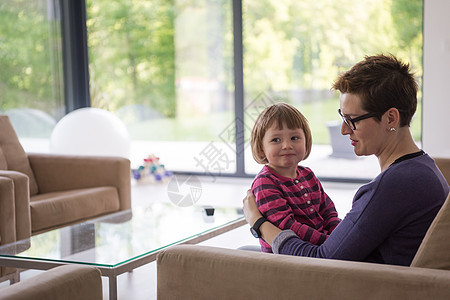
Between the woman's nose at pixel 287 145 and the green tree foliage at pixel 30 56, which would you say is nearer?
the woman's nose at pixel 287 145

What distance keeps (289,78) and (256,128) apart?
4.23 metres

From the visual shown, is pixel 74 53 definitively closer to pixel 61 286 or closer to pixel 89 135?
pixel 89 135

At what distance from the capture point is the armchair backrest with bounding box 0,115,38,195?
167 inches

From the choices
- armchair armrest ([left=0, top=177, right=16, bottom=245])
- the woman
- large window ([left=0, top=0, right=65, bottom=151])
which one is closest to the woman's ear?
the woman

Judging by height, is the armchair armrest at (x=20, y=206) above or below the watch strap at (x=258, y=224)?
below

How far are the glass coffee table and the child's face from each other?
880mm

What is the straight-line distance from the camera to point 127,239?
3238mm

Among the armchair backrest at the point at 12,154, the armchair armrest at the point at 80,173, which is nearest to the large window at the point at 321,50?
the armchair armrest at the point at 80,173

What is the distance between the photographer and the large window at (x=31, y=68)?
649 cm

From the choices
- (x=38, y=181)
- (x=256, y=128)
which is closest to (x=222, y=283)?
(x=256, y=128)

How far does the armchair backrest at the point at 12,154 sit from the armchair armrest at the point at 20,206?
0.71 meters

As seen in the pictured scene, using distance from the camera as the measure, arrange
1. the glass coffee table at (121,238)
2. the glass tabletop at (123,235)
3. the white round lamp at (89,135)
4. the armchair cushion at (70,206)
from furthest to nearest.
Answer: the white round lamp at (89,135), the armchair cushion at (70,206), the glass tabletop at (123,235), the glass coffee table at (121,238)

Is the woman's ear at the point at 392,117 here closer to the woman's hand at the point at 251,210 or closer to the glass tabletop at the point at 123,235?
the woman's hand at the point at 251,210

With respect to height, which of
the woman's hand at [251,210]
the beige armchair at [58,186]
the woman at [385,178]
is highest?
the woman at [385,178]
